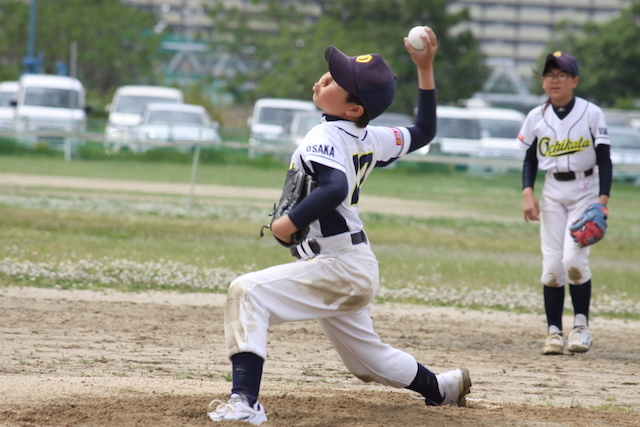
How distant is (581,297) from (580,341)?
36cm

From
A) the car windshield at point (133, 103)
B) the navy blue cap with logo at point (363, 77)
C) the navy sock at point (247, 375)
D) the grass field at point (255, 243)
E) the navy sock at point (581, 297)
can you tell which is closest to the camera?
the navy sock at point (247, 375)

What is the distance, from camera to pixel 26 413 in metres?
3.96

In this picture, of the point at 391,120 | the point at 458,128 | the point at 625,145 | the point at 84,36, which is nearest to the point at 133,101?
the point at 391,120

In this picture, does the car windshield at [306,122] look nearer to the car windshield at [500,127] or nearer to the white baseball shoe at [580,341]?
the car windshield at [500,127]

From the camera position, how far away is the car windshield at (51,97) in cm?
2572

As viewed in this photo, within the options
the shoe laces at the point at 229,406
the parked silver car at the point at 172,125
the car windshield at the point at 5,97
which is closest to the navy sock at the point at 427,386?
the shoe laces at the point at 229,406

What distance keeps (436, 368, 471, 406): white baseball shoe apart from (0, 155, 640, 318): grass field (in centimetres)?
394

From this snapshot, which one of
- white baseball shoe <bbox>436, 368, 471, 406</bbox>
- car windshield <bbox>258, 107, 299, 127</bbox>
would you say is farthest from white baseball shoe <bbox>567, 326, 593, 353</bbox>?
car windshield <bbox>258, 107, 299, 127</bbox>

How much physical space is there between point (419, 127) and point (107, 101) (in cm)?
4076

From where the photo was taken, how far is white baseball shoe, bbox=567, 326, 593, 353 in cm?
638

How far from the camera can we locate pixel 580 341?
21.0 ft

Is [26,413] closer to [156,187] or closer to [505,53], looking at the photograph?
[156,187]

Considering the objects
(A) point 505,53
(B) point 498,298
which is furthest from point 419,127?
(A) point 505,53

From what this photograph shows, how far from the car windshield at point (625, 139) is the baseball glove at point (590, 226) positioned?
19342mm
